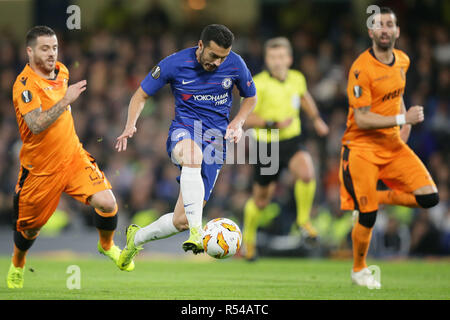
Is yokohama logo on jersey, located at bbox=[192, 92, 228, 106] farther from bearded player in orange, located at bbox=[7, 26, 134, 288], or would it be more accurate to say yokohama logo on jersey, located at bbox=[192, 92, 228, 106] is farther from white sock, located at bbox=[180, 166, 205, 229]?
bearded player in orange, located at bbox=[7, 26, 134, 288]

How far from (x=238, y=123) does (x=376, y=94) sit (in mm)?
1723

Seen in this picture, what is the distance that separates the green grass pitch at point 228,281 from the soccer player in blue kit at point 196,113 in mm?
780

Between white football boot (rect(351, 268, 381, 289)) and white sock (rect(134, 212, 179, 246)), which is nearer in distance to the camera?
white sock (rect(134, 212, 179, 246))

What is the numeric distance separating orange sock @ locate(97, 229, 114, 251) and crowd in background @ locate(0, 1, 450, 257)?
16.8 feet

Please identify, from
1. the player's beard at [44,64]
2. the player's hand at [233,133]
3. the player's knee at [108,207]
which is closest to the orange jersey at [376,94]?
the player's hand at [233,133]

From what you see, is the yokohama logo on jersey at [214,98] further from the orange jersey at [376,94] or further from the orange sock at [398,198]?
the orange sock at [398,198]

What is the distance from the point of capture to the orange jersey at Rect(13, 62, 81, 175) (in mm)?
7875

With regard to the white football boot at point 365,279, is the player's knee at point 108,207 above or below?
above

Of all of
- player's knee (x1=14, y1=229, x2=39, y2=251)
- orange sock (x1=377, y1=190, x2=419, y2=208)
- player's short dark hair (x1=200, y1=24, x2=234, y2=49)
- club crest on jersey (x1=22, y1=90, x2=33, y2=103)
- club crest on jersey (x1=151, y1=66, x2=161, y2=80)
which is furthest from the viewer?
orange sock (x1=377, y1=190, x2=419, y2=208)

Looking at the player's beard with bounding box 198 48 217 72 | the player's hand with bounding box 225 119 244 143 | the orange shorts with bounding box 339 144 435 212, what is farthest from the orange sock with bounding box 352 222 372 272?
the player's beard with bounding box 198 48 217 72

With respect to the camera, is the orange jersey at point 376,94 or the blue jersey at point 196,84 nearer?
the blue jersey at point 196,84

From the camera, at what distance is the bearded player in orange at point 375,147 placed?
329 inches

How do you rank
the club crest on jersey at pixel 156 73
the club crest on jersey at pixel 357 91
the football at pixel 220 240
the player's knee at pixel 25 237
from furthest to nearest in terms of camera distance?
the club crest on jersey at pixel 357 91 < the player's knee at pixel 25 237 < the club crest on jersey at pixel 156 73 < the football at pixel 220 240

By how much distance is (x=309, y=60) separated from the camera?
1720cm
